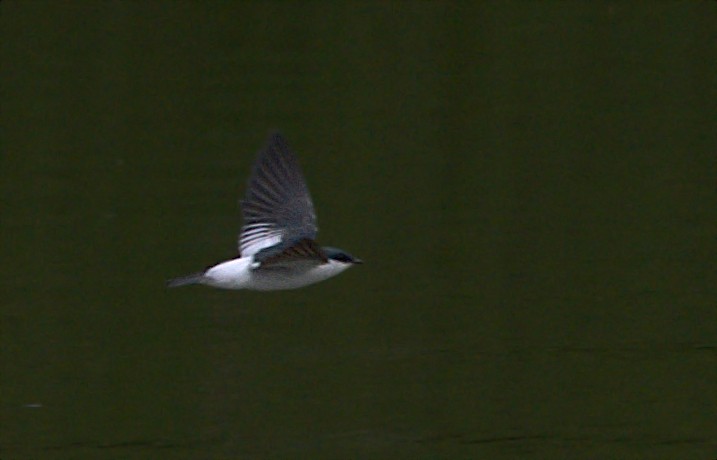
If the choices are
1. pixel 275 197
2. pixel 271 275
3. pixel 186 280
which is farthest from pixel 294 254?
pixel 275 197

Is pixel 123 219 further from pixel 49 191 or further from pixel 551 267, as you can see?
pixel 551 267

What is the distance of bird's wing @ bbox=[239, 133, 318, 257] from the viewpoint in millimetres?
4430

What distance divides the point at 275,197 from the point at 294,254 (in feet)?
2.46

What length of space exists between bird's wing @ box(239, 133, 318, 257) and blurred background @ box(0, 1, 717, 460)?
470mm

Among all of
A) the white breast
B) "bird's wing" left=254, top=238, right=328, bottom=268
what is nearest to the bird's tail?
the white breast

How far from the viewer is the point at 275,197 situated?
445 centimetres

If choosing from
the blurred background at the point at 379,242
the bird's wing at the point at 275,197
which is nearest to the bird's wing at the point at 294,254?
the bird's wing at the point at 275,197

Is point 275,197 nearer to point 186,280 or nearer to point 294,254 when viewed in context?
point 186,280

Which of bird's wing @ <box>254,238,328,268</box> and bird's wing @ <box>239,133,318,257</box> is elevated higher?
bird's wing @ <box>239,133,318,257</box>

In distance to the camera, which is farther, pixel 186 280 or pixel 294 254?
pixel 186 280

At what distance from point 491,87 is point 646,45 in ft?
4.13

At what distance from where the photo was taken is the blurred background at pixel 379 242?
4.51m

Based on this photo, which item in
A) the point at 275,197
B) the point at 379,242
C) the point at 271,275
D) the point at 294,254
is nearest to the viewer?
the point at 294,254

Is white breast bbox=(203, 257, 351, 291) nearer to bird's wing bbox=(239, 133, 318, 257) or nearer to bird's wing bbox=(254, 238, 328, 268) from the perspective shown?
bird's wing bbox=(254, 238, 328, 268)
